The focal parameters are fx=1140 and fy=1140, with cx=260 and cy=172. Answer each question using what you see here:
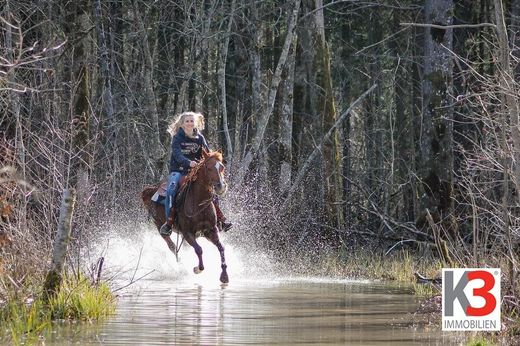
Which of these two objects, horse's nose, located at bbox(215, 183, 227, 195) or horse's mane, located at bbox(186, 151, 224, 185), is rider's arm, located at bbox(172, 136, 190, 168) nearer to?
horse's mane, located at bbox(186, 151, 224, 185)

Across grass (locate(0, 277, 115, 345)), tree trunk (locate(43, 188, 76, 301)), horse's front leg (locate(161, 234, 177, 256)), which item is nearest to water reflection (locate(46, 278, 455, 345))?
grass (locate(0, 277, 115, 345))

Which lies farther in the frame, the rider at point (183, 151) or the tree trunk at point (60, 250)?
the rider at point (183, 151)

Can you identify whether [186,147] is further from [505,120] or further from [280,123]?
[280,123]

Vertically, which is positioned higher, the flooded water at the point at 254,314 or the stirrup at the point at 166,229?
the stirrup at the point at 166,229

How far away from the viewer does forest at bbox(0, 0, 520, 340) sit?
1641 centimetres

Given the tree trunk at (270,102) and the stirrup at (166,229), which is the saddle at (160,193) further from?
the tree trunk at (270,102)

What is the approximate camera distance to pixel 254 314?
526 inches

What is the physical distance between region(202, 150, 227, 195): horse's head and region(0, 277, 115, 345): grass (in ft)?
18.7

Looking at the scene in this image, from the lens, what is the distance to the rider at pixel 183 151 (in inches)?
775

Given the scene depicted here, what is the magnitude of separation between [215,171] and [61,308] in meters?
6.99

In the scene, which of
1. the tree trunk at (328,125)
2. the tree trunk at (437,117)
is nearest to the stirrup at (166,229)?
the tree trunk at (437,117)

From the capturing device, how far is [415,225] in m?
24.2

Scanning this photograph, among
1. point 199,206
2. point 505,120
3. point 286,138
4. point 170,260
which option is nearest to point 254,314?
point 505,120

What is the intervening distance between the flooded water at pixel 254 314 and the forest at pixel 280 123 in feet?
3.72
